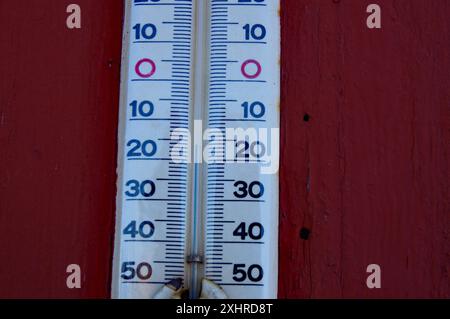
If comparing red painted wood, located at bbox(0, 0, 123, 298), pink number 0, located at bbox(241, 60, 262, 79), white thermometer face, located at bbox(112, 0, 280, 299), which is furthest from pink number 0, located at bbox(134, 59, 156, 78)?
pink number 0, located at bbox(241, 60, 262, 79)

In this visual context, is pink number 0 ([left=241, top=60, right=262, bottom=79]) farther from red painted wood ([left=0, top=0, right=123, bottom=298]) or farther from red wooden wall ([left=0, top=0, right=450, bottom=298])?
red painted wood ([left=0, top=0, right=123, bottom=298])

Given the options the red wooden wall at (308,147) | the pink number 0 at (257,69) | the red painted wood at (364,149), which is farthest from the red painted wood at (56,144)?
the red painted wood at (364,149)

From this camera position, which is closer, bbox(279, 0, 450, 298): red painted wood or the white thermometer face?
the white thermometer face

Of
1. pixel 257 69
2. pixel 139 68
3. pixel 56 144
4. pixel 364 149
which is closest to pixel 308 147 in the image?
pixel 364 149

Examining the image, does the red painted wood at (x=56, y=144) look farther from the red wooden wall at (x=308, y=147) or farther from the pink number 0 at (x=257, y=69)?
the pink number 0 at (x=257, y=69)

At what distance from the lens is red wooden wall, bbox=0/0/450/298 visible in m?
2.02

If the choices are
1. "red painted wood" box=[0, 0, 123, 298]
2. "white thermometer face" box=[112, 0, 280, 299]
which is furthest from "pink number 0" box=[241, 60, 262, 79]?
"red painted wood" box=[0, 0, 123, 298]

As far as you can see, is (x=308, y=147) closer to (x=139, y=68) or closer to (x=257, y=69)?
(x=257, y=69)

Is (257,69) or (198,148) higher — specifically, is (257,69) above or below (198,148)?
above

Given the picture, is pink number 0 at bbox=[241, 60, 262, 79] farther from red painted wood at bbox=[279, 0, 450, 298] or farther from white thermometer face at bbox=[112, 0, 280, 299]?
red painted wood at bbox=[279, 0, 450, 298]

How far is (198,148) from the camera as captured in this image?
196 centimetres

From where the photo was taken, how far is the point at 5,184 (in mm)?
2059

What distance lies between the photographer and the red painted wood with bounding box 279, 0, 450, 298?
2.02 m

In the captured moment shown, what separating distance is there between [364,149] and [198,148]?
0.45 meters
